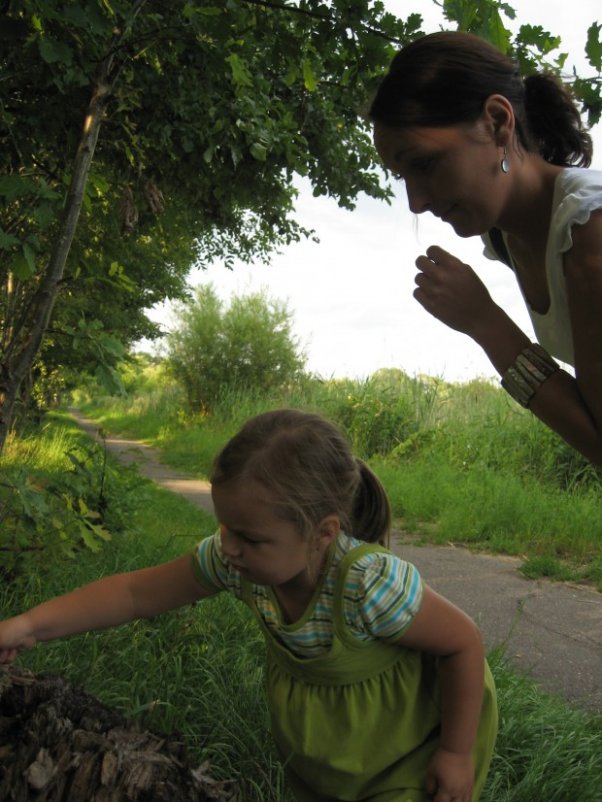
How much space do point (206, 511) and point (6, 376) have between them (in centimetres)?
455

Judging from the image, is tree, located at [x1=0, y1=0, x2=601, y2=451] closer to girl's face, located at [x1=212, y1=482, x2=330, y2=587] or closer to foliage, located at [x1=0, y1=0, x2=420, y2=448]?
foliage, located at [x1=0, y1=0, x2=420, y2=448]

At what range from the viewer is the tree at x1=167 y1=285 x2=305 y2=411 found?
56.5 feet

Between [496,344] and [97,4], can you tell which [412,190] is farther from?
[97,4]

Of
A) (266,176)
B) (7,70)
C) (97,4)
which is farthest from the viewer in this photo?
(266,176)

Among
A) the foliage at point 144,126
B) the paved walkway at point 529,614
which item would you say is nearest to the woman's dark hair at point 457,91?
the foliage at point 144,126

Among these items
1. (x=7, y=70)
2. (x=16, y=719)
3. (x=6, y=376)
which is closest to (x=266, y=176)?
(x=7, y=70)

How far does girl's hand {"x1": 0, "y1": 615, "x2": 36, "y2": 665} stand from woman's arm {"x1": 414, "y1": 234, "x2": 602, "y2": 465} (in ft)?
3.76

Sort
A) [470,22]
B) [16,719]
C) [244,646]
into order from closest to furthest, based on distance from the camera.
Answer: [16,719] < [470,22] < [244,646]

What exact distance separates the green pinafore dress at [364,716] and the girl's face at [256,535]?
0.13 m

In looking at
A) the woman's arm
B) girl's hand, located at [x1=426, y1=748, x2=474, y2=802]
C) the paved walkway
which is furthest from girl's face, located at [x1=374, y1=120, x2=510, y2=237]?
the paved walkway

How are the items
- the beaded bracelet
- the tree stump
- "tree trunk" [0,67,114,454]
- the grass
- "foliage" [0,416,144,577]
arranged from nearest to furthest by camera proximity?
the tree stump < the beaded bracelet < the grass < "tree trunk" [0,67,114,454] < "foliage" [0,416,144,577]

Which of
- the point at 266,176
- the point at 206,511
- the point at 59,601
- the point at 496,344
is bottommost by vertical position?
the point at 206,511

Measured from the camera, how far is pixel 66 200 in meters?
2.74

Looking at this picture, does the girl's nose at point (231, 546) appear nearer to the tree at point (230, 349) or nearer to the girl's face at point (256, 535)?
the girl's face at point (256, 535)
